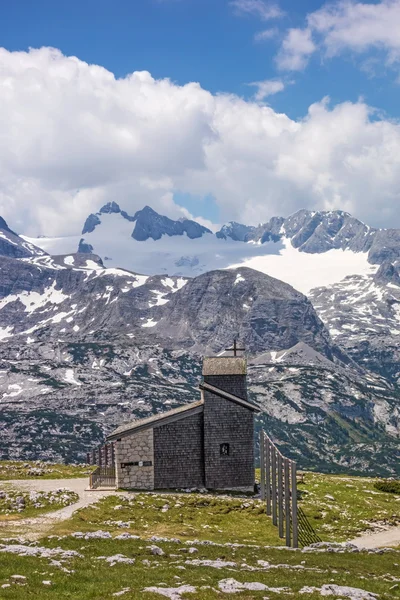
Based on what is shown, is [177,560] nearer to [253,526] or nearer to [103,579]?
[103,579]

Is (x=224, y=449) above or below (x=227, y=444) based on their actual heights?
below

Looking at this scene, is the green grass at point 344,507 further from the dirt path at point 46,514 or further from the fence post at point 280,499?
the dirt path at point 46,514

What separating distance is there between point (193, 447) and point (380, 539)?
71.0 feet

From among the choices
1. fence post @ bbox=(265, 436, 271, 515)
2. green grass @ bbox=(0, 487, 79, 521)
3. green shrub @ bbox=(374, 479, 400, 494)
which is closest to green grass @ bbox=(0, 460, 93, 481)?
green grass @ bbox=(0, 487, 79, 521)

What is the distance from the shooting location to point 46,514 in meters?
54.8

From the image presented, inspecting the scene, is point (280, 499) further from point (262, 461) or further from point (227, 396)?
point (227, 396)

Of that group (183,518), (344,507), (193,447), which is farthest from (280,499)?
(193,447)

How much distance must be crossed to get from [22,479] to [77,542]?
35.3 meters

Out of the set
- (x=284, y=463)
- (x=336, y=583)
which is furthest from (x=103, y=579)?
(x=284, y=463)

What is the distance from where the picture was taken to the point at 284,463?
174 ft

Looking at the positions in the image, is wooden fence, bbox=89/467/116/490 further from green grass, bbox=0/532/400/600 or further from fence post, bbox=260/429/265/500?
green grass, bbox=0/532/400/600

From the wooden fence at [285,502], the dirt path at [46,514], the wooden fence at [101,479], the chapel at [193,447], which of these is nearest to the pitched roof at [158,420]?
the chapel at [193,447]

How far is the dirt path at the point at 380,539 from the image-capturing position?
5364cm

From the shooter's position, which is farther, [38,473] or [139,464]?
[38,473]
